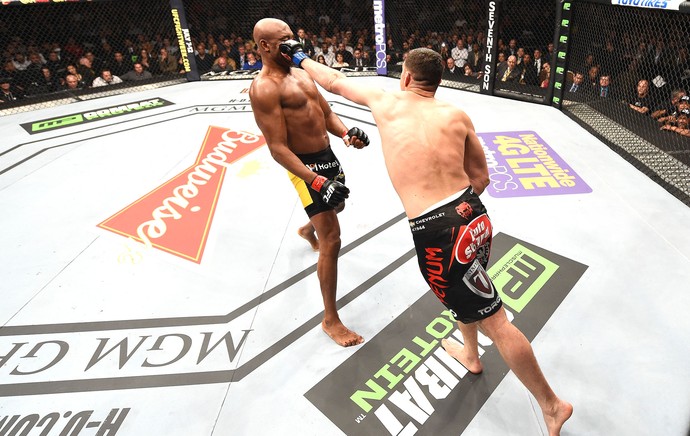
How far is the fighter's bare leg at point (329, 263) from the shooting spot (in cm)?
202

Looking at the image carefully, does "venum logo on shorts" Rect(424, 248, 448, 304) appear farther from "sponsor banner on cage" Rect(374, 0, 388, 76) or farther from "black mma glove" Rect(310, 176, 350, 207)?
"sponsor banner on cage" Rect(374, 0, 388, 76)

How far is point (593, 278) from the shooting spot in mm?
2404

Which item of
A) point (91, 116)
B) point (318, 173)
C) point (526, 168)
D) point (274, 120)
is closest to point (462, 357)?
point (318, 173)

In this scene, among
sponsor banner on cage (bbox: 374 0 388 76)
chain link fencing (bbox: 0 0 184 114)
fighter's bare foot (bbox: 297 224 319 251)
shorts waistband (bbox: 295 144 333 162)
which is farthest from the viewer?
chain link fencing (bbox: 0 0 184 114)

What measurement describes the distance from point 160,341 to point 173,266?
0.72 m

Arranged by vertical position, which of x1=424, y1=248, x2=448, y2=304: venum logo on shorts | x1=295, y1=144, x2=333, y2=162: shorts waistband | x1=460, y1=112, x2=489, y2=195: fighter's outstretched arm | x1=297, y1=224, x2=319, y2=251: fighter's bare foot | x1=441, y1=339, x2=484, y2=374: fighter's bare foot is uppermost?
x1=460, y1=112, x2=489, y2=195: fighter's outstretched arm

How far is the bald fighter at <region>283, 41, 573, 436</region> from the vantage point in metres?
1.41

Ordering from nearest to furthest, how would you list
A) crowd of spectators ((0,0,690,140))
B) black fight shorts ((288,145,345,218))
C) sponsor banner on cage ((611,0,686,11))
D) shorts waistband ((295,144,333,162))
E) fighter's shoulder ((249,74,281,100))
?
fighter's shoulder ((249,74,281,100))
black fight shorts ((288,145,345,218))
shorts waistband ((295,144,333,162))
sponsor banner on cage ((611,0,686,11))
crowd of spectators ((0,0,690,140))

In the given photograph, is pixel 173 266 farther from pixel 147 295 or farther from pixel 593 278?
pixel 593 278

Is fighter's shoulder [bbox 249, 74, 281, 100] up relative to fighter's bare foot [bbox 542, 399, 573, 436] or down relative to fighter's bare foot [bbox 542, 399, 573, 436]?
up

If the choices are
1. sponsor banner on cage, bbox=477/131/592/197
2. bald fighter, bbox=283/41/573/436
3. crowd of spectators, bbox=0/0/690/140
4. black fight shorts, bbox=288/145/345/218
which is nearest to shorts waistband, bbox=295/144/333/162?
black fight shorts, bbox=288/145/345/218

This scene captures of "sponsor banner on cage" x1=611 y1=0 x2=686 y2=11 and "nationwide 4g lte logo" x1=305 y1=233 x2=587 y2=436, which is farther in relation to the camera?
"sponsor banner on cage" x1=611 y1=0 x2=686 y2=11

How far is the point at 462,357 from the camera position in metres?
1.91

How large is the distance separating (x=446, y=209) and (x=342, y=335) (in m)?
0.99
